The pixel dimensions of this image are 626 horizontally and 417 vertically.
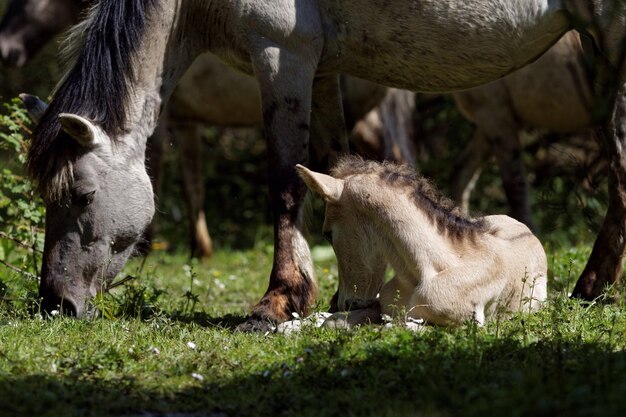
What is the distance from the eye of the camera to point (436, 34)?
18.6ft

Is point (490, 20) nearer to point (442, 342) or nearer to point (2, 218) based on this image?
point (442, 342)

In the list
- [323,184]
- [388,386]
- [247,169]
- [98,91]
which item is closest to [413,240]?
[323,184]

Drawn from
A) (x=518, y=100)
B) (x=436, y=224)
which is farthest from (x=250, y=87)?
(x=436, y=224)

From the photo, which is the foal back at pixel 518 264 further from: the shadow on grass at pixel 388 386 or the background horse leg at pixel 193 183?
the background horse leg at pixel 193 183

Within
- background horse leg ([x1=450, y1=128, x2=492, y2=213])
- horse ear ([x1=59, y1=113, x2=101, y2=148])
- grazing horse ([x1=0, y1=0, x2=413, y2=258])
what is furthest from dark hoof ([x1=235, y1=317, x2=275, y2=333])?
background horse leg ([x1=450, y1=128, x2=492, y2=213])

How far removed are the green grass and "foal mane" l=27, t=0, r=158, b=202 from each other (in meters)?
0.88

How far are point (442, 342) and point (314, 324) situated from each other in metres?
0.91

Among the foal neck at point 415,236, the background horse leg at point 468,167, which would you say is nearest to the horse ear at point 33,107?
the foal neck at point 415,236

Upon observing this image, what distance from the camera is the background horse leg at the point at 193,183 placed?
10.6m

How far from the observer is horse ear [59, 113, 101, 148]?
5.29 m

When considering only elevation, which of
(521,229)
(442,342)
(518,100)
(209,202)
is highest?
(518,100)

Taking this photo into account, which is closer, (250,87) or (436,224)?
(436,224)

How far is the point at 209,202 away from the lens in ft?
42.8

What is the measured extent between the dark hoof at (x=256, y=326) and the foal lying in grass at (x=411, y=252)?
398mm
